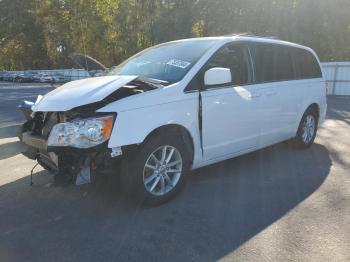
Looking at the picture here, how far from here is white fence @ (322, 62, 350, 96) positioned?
1911 cm

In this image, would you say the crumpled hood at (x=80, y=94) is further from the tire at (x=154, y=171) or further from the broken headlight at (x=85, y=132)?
the tire at (x=154, y=171)

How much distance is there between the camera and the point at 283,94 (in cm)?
580

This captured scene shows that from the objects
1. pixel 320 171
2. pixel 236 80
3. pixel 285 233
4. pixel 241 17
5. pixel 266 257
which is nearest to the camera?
pixel 266 257

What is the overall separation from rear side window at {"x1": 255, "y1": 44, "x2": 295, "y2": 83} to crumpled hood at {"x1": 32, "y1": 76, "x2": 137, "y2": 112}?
6.83ft

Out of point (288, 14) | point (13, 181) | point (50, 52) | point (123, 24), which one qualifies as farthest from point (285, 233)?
point (50, 52)

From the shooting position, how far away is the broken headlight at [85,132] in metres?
3.65

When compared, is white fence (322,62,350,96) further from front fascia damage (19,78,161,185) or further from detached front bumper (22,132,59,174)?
detached front bumper (22,132,59,174)

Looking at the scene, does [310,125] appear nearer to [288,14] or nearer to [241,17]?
[288,14]

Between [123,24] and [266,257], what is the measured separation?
3745 centimetres

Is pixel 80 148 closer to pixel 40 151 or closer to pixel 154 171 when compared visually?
pixel 40 151

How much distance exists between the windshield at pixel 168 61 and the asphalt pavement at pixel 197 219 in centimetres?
140

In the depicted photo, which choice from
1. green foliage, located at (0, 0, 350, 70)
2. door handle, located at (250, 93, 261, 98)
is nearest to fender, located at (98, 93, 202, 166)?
door handle, located at (250, 93, 261, 98)

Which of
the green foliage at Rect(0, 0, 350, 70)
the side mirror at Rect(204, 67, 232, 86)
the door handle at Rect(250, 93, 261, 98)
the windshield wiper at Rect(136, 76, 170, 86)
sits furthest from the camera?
the green foliage at Rect(0, 0, 350, 70)

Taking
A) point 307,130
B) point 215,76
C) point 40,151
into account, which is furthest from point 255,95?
point 40,151
